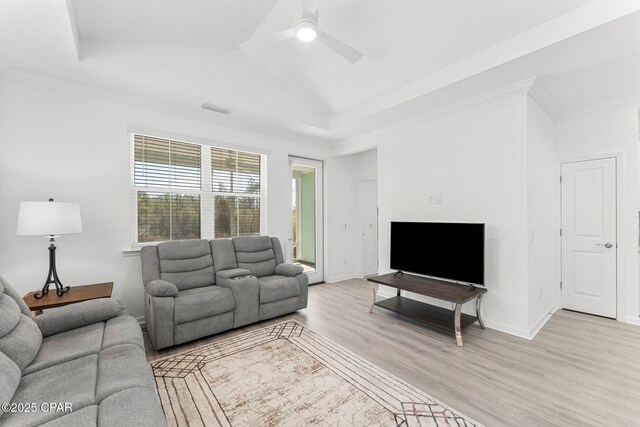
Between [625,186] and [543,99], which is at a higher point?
[543,99]

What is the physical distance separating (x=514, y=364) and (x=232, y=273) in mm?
2971

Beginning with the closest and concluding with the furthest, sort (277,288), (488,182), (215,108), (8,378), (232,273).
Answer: (8,378) → (488,182) → (232,273) → (277,288) → (215,108)

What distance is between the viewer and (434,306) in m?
3.61

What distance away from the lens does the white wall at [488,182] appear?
305 centimetres

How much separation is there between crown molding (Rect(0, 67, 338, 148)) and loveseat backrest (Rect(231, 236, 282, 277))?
5.59 ft

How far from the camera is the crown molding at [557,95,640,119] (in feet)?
10.9

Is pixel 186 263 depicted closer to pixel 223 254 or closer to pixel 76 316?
pixel 223 254

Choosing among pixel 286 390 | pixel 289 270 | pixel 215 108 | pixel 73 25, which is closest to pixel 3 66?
pixel 73 25

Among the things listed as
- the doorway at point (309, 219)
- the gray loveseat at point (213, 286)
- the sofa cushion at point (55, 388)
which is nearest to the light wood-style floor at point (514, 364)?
the gray loveseat at point (213, 286)

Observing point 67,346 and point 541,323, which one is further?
point 541,323

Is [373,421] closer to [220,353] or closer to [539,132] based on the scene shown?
[220,353]

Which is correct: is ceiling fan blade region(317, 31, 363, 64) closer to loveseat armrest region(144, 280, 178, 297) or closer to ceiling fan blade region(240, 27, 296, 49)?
ceiling fan blade region(240, 27, 296, 49)

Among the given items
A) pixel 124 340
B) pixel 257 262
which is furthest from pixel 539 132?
pixel 124 340

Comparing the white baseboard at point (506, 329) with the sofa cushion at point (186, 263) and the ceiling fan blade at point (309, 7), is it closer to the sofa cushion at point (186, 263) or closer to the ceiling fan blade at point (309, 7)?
the sofa cushion at point (186, 263)
